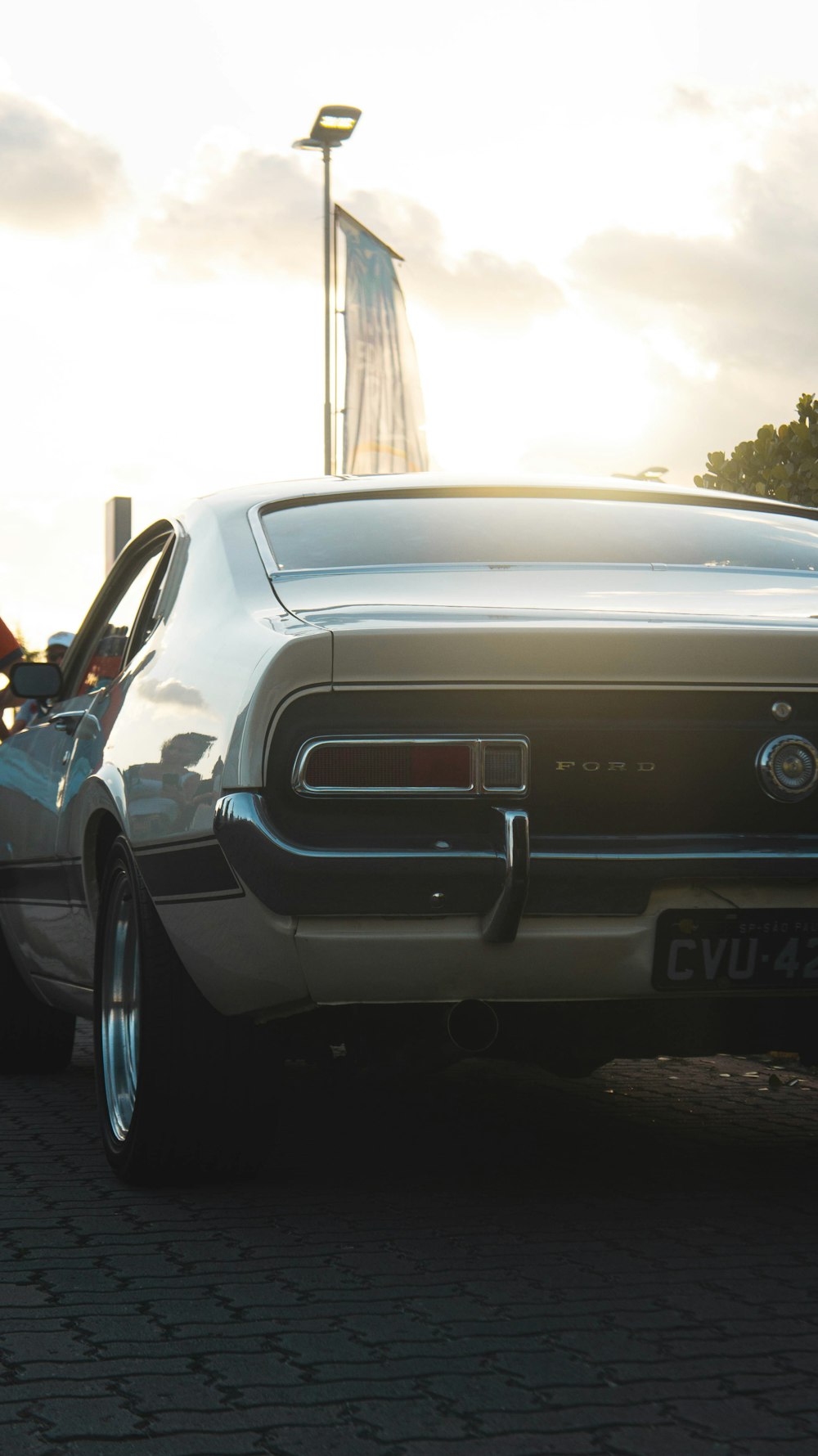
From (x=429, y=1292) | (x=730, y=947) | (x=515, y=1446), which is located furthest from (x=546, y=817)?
(x=515, y=1446)

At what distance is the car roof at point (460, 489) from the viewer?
17.7 feet

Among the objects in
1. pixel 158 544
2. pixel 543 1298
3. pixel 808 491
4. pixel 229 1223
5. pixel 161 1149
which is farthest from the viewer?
A: pixel 808 491

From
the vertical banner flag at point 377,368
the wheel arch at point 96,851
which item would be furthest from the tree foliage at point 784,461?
the wheel arch at point 96,851

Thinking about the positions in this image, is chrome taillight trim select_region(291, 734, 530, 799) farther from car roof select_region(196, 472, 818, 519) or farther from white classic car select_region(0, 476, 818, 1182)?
car roof select_region(196, 472, 818, 519)

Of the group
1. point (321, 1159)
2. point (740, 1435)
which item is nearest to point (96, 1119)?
point (321, 1159)

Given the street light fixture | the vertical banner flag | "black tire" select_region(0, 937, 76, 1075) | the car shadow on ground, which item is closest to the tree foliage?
the car shadow on ground

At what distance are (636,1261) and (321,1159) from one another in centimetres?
135

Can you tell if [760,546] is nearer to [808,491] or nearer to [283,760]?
[283,760]

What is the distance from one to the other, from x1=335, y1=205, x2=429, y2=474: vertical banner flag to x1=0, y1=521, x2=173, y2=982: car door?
14.0 metres

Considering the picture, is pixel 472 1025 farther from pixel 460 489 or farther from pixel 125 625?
pixel 125 625

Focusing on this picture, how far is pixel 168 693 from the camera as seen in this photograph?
472 cm

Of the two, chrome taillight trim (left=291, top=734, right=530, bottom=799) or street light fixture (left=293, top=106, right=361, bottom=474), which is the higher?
street light fixture (left=293, top=106, right=361, bottom=474)

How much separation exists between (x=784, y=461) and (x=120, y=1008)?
8756 millimetres

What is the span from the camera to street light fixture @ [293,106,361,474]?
22.3m
